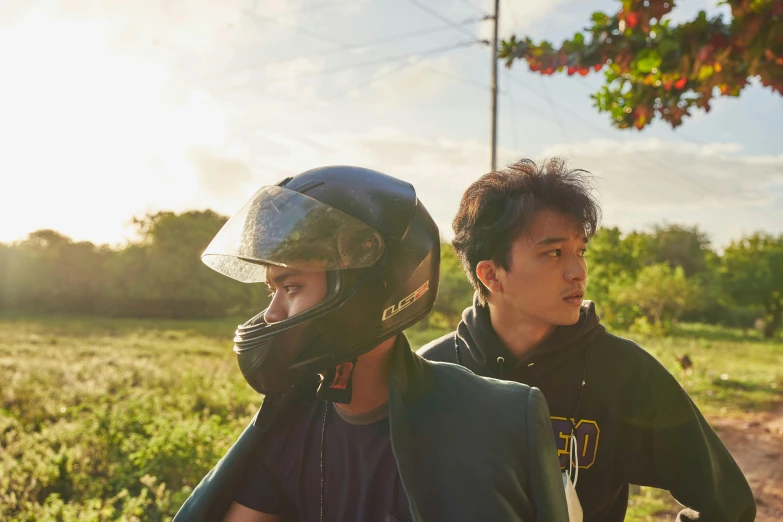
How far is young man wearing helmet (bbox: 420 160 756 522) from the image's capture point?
2496 millimetres

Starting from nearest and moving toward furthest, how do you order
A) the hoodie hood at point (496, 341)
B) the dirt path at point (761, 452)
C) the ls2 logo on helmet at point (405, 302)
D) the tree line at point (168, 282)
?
the ls2 logo on helmet at point (405, 302) < the hoodie hood at point (496, 341) < the dirt path at point (761, 452) < the tree line at point (168, 282)

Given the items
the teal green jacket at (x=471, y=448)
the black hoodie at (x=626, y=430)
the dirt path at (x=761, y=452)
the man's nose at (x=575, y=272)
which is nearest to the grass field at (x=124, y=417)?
the dirt path at (x=761, y=452)

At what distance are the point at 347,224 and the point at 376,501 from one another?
80cm

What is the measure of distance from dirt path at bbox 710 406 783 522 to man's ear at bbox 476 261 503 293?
17.9ft

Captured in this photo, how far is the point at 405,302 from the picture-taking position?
2.07m

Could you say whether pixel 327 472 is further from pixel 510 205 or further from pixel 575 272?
pixel 510 205

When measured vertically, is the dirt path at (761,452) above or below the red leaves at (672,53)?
below

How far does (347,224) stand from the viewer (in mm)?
1960

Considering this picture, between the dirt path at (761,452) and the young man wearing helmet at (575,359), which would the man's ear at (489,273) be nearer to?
the young man wearing helmet at (575,359)

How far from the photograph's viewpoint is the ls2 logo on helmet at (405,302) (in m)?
1.98

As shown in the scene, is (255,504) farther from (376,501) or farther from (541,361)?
(541,361)

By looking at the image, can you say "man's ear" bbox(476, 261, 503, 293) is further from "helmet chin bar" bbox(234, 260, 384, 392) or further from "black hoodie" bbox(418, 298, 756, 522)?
"helmet chin bar" bbox(234, 260, 384, 392)

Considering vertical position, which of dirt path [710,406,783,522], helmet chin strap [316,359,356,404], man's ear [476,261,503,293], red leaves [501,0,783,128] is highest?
red leaves [501,0,783,128]

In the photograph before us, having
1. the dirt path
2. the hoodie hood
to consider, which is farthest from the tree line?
the hoodie hood
